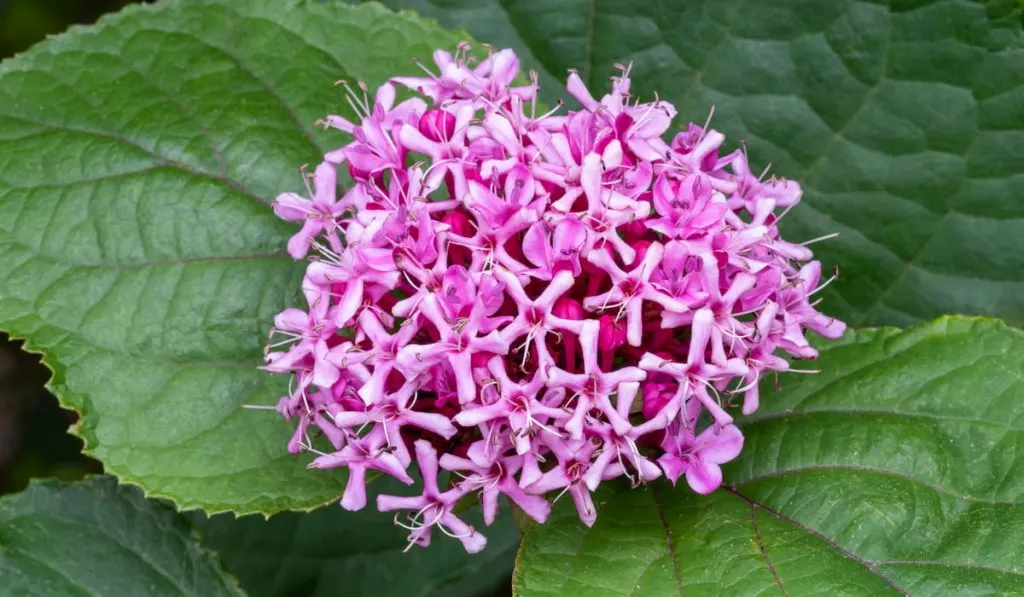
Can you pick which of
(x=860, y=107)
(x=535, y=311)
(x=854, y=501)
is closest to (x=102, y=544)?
(x=535, y=311)

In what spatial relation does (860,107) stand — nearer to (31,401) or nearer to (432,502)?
(432,502)

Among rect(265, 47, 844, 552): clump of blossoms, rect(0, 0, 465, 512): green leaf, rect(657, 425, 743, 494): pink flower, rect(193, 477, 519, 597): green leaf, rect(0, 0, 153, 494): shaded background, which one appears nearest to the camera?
rect(265, 47, 844, 552): clump of blossoms

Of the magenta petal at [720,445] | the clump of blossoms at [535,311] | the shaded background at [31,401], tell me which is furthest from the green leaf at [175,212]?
the shaded background at [31,401]

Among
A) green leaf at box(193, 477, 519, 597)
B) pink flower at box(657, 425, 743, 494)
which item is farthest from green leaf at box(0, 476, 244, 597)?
pink flower at box(657, 425, 743, 494)

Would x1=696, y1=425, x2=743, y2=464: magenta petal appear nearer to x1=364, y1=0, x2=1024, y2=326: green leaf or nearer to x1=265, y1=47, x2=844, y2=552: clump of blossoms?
x1=265, y1=47, x2=844, y2=552: clump of blossoms

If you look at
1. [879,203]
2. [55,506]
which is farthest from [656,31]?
[55,506]

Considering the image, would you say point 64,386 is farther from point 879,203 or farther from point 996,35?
point 996,35

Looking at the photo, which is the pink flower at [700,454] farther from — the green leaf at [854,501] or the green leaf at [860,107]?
the green leaf at [860,107]
